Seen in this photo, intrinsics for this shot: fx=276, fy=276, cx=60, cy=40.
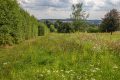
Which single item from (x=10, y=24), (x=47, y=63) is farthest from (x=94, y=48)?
(x=10, y=24)

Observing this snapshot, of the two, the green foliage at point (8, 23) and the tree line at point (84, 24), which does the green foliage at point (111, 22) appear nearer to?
the tree line at point (84, 24)

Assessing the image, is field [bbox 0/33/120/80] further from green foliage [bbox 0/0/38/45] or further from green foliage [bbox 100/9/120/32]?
green foliage [bbox 100/9/120/32]

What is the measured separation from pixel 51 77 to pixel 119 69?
251 centimetres

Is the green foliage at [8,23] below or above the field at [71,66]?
above

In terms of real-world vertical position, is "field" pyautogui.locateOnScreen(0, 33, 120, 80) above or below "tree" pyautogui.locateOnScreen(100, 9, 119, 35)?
below

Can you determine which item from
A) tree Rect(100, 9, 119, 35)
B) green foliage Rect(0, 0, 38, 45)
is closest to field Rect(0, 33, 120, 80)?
green foliage Rect(0, 0, 38, 45)

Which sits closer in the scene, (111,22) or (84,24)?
(111,22)

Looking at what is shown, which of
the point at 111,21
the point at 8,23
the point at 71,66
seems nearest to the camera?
the point at 71,66

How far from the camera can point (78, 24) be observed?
83.4 meters

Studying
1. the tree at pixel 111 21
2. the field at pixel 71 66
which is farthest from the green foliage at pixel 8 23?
the tree at pixel 111 21

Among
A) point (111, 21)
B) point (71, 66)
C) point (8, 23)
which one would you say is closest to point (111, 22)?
point (111, 21)

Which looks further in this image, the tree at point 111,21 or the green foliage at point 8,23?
the tree at point 111,21

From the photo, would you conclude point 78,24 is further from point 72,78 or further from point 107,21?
point 72,78

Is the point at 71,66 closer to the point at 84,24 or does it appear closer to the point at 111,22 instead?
the point at 111,22
